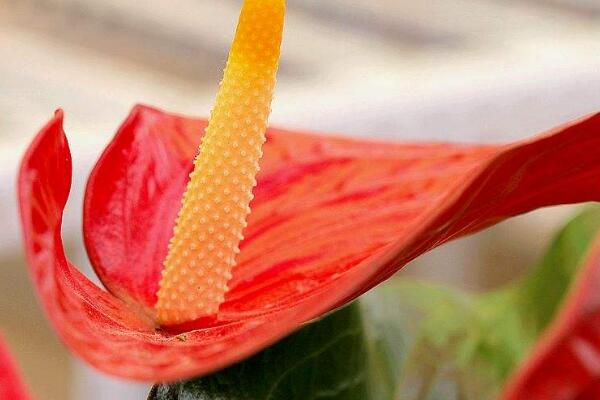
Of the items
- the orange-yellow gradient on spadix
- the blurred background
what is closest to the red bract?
the orange-yellow gradient on spadix

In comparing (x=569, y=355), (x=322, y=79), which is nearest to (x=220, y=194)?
(x=569, y=355)

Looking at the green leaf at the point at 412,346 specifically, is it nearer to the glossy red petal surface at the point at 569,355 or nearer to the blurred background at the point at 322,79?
the glossy red petal surface at the point at 569,355

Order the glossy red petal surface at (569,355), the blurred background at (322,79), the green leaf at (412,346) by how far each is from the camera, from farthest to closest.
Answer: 1. the blurred background at (322,79)
2. the green leaf at (412,346)
3. the glossy red petal surface at (569,355)

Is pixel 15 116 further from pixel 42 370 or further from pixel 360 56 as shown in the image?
pixel 360 56

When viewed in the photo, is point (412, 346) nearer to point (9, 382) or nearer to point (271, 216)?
point (271, 216)

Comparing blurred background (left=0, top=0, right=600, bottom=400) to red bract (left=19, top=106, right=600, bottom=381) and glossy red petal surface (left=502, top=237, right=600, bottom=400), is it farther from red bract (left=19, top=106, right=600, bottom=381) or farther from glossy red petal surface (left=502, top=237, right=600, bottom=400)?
glossy red petal surface (left=502, top=237, right=600, bottom=400)

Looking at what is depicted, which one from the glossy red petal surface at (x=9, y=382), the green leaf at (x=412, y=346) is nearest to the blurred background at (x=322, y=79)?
the green leaf at (x=412, y=346)
